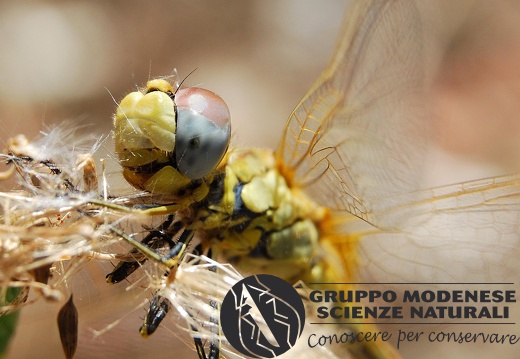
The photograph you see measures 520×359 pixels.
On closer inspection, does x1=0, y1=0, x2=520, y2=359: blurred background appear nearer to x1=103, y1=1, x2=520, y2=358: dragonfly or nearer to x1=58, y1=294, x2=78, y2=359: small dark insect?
x1=103, y1=1, x2=520, y2=358: dragonfly

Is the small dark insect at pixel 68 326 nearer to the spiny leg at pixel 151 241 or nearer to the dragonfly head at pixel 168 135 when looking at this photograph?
the spiny leg at pixel 151 241

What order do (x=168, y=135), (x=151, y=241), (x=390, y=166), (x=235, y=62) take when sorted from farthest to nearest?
(x=235, y=62) → (x=390, y=166) → (x=151, y=241) → (x=168, y=135)

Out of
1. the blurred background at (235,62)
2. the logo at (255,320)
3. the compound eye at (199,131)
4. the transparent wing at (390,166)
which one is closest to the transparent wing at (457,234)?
the transparent wing at (390,166)

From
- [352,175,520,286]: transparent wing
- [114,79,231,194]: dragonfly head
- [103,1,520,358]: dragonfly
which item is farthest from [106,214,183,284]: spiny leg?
[352,175,520,286]: transparent wing

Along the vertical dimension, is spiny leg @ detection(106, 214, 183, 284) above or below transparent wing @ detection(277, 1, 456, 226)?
below

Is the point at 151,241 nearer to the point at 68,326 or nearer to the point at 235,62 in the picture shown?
the point at 68,326

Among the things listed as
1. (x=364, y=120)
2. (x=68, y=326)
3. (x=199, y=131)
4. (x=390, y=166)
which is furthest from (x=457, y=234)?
(x=68, y=326)
